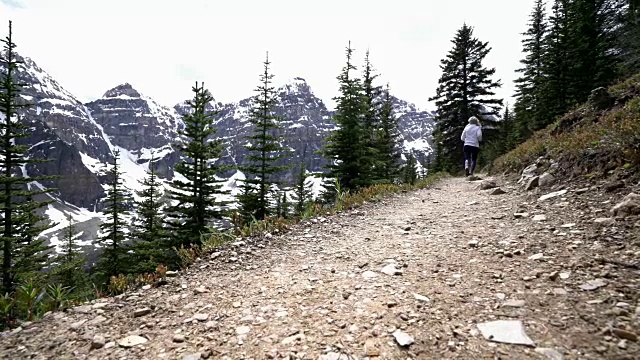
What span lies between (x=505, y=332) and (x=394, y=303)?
94 cm

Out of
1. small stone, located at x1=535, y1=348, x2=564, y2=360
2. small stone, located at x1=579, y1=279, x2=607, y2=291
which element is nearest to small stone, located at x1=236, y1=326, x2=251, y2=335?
small stone, located at x1=535, y1=348, x2=564, y2=360

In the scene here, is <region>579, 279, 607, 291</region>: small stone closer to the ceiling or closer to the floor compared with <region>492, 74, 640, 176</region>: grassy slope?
closer to the floor

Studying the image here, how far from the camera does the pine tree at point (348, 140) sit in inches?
577

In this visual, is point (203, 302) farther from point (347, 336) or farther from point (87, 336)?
point (347, 336)

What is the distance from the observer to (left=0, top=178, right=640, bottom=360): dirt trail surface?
2207mm

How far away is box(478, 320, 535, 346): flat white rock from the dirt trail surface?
0.01 meters

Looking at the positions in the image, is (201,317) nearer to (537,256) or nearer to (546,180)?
(537,256)

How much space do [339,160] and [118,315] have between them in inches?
511

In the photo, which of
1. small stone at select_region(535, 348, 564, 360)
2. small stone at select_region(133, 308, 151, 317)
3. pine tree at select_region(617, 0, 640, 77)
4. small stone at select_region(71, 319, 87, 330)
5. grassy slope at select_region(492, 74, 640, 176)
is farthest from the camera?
pine tree at select_region(617, 0, 640, 77)

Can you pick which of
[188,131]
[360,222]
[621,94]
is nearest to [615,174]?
[360,222]

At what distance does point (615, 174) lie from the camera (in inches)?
194

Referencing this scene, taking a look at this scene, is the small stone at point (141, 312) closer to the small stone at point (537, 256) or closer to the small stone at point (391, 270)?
the small stone at point (391, 270)

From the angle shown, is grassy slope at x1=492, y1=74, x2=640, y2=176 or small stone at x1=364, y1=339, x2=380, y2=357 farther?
grassy slope at x1=492, y1=74, x2=640, y2=176

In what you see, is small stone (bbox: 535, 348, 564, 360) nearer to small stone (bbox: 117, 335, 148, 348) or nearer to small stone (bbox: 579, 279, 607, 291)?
small stone (bbox: 579, 279, 607, 291)
